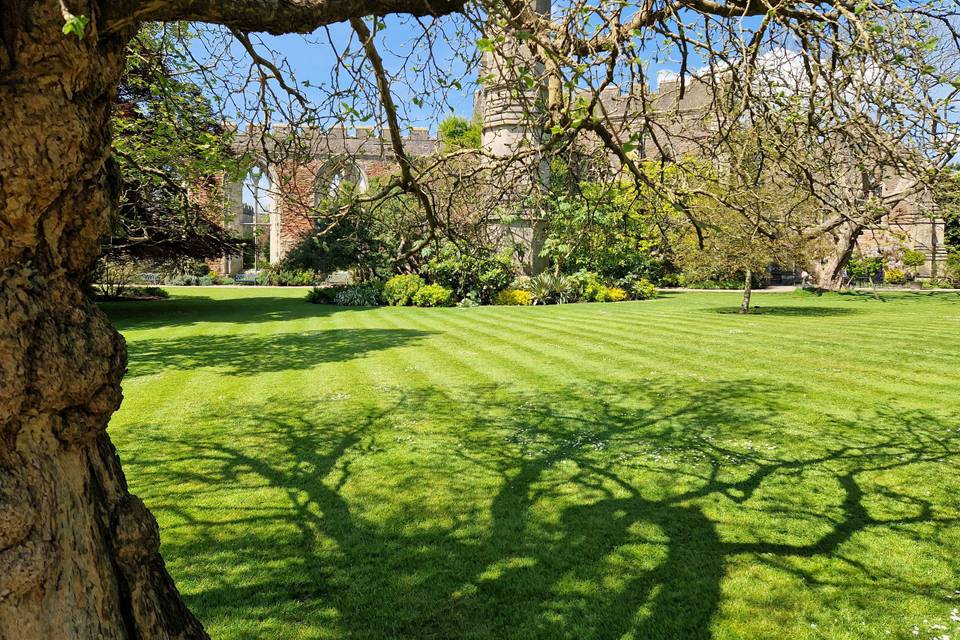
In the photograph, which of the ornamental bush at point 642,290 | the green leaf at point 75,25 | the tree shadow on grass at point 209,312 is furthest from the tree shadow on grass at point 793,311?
the green leaf at point 75,25

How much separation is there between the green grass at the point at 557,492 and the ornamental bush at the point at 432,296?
1116 cm

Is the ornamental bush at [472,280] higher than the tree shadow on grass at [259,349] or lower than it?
higher

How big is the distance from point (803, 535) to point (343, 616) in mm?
2968

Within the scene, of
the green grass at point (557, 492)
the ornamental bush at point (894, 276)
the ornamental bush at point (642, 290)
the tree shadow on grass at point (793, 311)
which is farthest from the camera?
the ornamental bush at point (894, 276)

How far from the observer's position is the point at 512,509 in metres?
4.52

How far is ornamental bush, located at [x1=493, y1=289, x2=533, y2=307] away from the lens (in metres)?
22.1

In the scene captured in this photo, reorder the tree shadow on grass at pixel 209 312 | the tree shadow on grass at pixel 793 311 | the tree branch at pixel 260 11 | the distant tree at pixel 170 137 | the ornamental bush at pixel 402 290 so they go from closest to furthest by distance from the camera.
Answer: the tree branch at pixel 260 11 < the distant tree at pixel 170 137 < the tree shadow on grass at pixel 209 312 < the tree shadow on grass at pixel 793 311 < the ornamental bush at pixel 402 290

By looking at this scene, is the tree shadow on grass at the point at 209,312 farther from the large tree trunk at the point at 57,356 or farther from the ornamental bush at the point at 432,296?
the large tree trunk at the point at 57,356

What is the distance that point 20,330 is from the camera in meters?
1.66

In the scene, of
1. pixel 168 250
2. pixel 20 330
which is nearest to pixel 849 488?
pixel 20 330

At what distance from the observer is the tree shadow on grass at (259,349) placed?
32.4 ft

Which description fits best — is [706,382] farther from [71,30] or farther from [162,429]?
[71,30]

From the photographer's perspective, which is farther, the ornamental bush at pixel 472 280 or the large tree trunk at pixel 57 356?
the ornamental bush at pixel 472 280

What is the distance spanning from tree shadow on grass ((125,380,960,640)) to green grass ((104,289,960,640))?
0.07 ft
